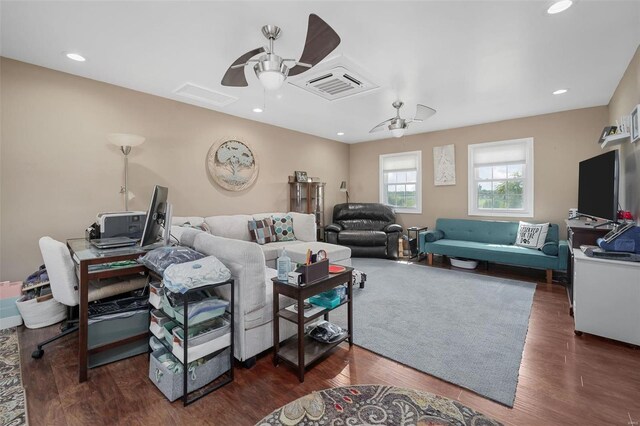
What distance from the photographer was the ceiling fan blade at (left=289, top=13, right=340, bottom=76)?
5.40ft

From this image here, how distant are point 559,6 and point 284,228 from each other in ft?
13.2

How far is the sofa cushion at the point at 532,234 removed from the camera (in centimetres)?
429

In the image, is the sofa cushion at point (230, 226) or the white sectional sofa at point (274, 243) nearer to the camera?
the white sectional sofa at point (274, 243)

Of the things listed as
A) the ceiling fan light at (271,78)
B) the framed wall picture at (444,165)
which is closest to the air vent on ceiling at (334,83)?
the ceiling fan light at (271,78)

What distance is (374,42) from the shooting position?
2.46 meters

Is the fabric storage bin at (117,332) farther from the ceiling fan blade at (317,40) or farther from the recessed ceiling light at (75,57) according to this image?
the recessed ceiling light at (75,57)

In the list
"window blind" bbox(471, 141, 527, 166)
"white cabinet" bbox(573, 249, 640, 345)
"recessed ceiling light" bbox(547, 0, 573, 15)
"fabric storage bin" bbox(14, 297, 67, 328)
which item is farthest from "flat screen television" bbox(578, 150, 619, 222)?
"fabric storage bin" bbox(14, 297, 67, 328)

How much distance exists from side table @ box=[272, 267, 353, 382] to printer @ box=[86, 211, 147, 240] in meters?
1.67

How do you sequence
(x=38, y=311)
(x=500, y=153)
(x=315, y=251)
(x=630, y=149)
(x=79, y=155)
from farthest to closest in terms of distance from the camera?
(x=500, y=153) < (x=315, y=251) < (x=79, y=155) < (x=630, y=149) < (x=38, y=311)

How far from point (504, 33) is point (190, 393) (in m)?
3.63

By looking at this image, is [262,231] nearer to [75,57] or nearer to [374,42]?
[75,57]

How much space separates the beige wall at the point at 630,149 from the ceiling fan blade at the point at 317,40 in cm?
304

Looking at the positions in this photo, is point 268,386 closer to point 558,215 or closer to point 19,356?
point 19,356

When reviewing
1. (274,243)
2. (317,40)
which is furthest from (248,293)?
(274,243)
